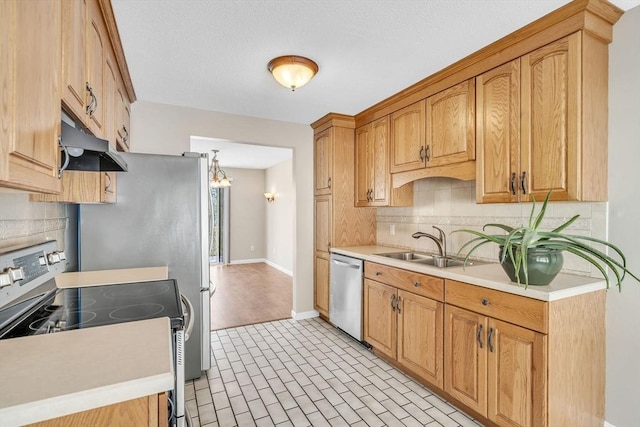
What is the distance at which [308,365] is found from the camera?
108 inches

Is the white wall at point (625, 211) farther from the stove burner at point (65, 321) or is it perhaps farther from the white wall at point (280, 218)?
the white wall at point (280, 218)

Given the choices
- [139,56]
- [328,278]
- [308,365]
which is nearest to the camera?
[139,56]

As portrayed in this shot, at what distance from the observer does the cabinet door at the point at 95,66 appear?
1455 millimetres

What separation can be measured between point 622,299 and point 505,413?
0.92m

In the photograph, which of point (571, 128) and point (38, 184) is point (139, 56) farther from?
point (571, 128)

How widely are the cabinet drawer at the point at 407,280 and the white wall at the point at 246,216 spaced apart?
217 inches

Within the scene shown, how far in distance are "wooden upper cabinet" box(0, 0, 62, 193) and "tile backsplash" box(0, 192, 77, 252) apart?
0.60 m

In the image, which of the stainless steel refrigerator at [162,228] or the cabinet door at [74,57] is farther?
the stainless steel refrigerator at [162,228]

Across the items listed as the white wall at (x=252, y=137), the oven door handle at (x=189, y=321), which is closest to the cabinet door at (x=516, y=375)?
the oven door handle at (x=189, y=321)

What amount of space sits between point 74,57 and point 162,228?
4.47 feet

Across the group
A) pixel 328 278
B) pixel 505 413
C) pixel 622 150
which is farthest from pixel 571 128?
pixel 328 278

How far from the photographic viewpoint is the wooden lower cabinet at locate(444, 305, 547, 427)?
65.0 inches

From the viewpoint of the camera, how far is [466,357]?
2012 millimetres

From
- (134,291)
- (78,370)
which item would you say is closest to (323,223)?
(134,291)
